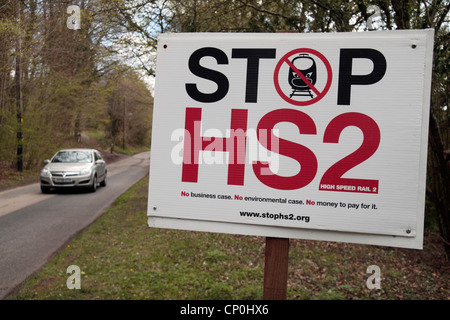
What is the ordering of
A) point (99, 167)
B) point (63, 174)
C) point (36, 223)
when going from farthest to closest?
1. point (99, 167)
2. point (63, 174)
3. point (36, 223)

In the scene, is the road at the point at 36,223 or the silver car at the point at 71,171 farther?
the silver car at the point at 71,171

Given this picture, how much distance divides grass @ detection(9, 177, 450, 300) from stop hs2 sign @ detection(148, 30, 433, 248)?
271cm

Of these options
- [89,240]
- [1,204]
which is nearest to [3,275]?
[89,240]

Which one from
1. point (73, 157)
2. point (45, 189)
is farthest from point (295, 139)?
point (73, 157)

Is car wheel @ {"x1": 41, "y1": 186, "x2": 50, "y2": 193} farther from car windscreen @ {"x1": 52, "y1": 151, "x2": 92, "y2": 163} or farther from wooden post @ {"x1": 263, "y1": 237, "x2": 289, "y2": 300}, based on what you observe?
wooden post @ {"x1": 263, "y1": 237, "x2": 289, "y2": 300}

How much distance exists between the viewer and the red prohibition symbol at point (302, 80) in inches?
82.3

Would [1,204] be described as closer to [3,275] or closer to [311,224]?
[3,275]

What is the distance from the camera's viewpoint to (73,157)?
14859 mm

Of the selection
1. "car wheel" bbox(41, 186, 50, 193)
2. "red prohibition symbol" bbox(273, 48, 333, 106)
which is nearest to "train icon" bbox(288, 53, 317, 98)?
"red prohibition symbol" bbox(273, 48, 333, 106)

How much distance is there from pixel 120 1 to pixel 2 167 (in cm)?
1431

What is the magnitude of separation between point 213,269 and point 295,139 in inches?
154

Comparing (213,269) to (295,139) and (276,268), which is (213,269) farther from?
(295,139)

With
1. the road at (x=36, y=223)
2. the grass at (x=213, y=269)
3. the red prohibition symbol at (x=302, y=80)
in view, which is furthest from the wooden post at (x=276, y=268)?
the road at (x=36, y=223)

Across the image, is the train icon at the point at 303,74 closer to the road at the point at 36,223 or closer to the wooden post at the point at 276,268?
the wooden post at the point at 276,268
